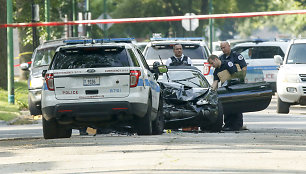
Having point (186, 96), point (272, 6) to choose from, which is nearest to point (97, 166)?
point (186, 96)

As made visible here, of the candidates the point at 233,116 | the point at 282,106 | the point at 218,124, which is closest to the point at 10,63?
the point at 282,106

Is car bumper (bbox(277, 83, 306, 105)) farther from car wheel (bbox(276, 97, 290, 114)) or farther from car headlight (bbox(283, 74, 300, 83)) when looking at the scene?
car wheel (bbox(276, 97, 290, 114))

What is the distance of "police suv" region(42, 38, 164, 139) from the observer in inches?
567

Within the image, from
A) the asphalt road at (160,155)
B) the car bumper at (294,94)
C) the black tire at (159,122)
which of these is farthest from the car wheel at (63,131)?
the car bumper at (294,94)

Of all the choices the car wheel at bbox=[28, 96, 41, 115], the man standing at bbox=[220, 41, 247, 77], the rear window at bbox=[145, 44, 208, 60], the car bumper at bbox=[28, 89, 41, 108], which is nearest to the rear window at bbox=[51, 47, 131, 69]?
the man standing at bbox=[220, 41, 247, 77]

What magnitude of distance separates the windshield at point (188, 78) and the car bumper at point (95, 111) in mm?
3450

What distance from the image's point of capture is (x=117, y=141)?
13.9 m

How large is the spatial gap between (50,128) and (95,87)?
1296 mm

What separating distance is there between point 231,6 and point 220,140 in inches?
2304

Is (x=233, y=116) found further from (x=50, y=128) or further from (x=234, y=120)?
(x=50, y=128)

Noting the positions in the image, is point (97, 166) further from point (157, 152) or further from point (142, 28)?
point (142, 28)

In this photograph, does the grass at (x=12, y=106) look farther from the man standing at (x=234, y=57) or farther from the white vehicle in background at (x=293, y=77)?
the white vehicle in background at (x=293, y=77)

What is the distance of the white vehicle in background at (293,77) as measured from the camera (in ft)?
70.7

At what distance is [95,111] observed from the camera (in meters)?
14.4
